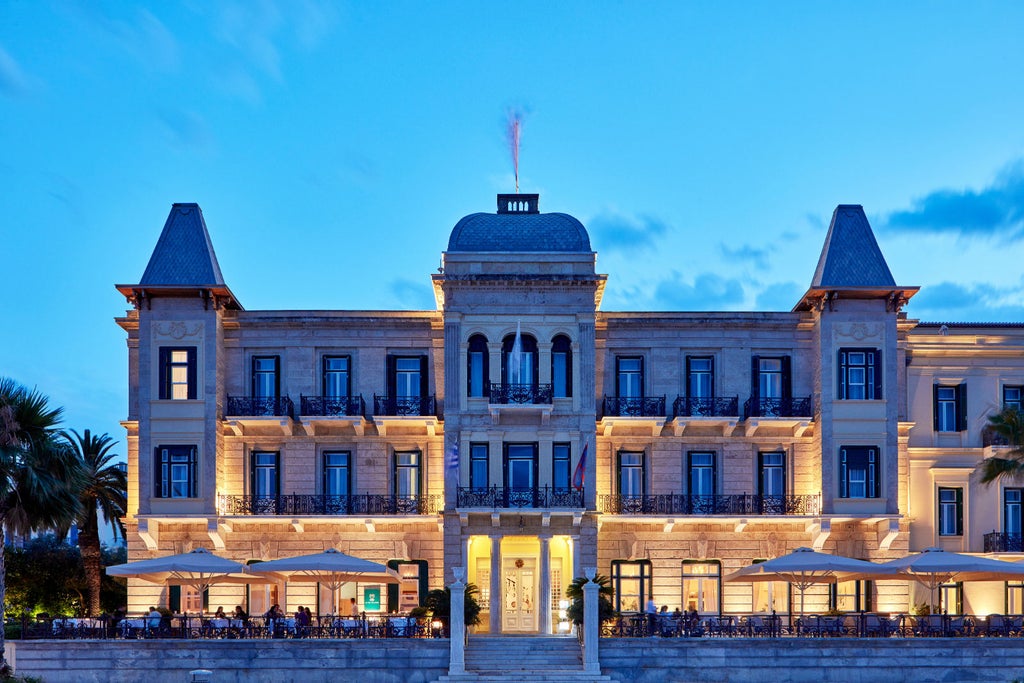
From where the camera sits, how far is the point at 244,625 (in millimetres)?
40250

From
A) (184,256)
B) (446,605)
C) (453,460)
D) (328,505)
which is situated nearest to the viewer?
(446,605)

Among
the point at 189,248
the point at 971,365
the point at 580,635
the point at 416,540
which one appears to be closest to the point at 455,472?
the point at 416,540

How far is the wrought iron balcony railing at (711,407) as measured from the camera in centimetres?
4750

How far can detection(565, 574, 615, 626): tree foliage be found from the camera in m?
41.0

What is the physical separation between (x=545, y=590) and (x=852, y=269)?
1505 centimetres

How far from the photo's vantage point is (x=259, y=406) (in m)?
47.3

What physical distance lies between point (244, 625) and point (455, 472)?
8978 mm

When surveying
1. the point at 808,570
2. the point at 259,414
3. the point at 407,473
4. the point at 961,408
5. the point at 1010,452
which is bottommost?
the point at 808,570

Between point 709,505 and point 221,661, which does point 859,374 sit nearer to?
point 709,505

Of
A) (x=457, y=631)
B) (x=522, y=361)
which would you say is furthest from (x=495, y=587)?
(x=522, y=361)

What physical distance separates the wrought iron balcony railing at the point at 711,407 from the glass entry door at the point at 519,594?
7.33 metres

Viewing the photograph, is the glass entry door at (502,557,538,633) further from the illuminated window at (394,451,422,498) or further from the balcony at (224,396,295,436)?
the balcony at (224,396,295,436)

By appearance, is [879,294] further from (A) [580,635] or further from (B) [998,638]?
(A) [580,635]

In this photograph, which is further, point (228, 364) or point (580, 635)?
point (228, 364)
